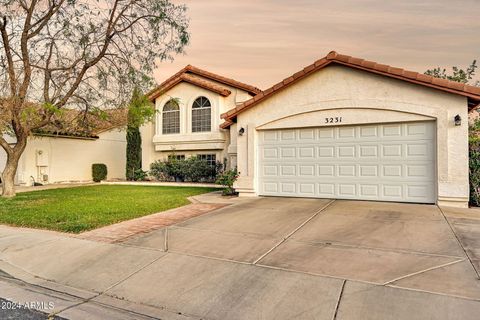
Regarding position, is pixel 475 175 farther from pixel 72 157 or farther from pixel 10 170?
pixel 72 157

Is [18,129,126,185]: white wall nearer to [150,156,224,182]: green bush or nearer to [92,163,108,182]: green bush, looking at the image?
[92,163,108,182]: green bush

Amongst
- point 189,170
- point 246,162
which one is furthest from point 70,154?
point 246,162

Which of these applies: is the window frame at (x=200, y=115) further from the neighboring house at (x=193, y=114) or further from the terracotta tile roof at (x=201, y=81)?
the terracotta tile roof at (x=201, y=81)

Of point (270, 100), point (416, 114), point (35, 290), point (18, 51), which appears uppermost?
point (18, 51)

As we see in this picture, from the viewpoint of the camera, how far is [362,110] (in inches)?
412

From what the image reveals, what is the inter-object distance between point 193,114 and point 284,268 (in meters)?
16.2

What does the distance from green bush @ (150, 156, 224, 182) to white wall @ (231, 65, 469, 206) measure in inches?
272

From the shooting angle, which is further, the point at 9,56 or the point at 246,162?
the point at 9,56

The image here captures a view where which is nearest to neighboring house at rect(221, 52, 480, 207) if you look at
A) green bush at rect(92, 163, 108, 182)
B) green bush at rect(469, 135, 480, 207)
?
green bush at rect(469, 135, 480, 207)

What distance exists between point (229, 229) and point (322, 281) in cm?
308

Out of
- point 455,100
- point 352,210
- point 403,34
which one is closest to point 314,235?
point 352,210

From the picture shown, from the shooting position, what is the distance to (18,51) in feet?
44.9

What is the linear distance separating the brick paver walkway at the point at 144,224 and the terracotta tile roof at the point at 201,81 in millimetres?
9733

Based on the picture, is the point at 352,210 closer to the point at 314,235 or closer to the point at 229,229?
the point at 314,235
